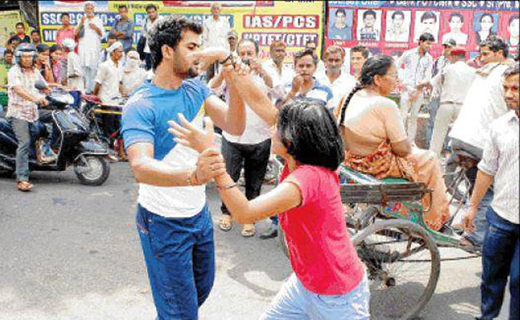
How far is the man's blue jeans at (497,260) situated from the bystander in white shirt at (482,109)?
1757 millimetres

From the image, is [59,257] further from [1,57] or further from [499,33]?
[499,33]

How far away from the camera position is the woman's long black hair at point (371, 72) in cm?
386

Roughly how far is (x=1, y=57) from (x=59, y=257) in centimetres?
797

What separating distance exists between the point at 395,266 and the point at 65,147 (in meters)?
4.56

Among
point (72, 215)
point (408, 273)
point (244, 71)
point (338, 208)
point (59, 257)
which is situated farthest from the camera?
point (72, 215)

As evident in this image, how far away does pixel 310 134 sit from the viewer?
225 centimetres

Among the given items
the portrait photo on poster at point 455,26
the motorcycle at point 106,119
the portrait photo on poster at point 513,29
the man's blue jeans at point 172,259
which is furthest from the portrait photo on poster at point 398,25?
the man's blue jeans at point 172,259

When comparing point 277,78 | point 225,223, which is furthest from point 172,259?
point 277,78

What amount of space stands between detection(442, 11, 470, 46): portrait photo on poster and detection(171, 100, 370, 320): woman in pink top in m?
9.45

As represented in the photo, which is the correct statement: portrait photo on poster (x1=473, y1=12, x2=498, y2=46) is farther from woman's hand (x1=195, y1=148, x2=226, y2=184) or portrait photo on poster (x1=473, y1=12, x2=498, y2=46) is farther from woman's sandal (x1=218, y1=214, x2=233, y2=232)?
woman's hand (x1=195, y1=148, x2=226, y2=184)

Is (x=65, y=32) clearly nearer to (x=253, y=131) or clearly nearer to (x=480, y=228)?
(x=253, y=131)

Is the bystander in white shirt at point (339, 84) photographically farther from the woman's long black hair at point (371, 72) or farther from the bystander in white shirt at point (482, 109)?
the woman's long black hair at point (371, 72)

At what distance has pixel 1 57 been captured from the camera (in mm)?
11227

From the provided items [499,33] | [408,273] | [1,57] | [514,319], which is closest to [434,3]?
[499,33]
